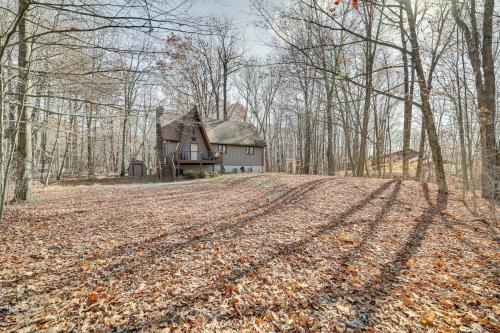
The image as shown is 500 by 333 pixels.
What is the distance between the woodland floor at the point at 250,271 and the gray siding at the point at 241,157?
17.3m

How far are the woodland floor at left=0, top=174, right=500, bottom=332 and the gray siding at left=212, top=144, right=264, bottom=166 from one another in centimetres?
1734

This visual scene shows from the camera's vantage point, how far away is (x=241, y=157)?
82.6 ft

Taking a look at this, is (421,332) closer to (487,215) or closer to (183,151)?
(487,215)

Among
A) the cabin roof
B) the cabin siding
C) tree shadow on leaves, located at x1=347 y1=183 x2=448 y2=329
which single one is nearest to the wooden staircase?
the cabin siding

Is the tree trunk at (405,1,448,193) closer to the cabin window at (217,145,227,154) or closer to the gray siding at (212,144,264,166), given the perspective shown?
the cabin window at (217,145,227,154)

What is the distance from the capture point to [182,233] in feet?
17.5

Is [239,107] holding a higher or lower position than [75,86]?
higher

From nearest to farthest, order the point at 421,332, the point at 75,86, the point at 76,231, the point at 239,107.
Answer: the point at 421,332, the point at 76,231, the point at 75,86, the point at 239,107

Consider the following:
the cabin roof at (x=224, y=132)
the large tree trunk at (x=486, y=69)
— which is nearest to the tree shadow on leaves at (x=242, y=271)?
the large tree trunk at (x=486, y=69)

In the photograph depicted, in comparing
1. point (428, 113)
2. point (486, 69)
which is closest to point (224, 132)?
point (428, 113)

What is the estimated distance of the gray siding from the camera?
24266 millimetres

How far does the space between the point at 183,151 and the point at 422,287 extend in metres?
19.9

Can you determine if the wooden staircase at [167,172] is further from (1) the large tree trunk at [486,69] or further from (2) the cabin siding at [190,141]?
(1) the large tree trunk at [486,69]

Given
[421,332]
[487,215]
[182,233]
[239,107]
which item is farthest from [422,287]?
[239,107]
